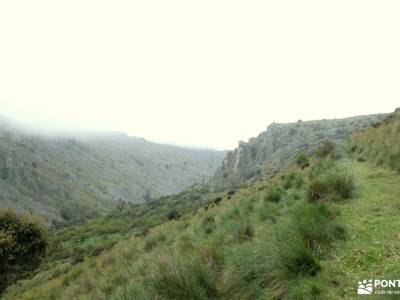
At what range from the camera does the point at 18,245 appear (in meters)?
23.7

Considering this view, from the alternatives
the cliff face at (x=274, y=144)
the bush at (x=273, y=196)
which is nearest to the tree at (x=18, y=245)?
the bush at (x=273, y=196)

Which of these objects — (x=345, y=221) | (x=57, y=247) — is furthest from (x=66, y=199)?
(x=345, y=221)

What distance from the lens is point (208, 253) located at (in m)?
7.25

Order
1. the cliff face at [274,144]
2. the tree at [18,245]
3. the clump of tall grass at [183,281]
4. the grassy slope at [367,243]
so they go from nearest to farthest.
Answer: the grassy slope at [367,243] → the clump of tall grass at [183,281] → the tree at [18,245] → the cliff face at [274,144]

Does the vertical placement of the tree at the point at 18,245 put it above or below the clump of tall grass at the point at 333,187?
below

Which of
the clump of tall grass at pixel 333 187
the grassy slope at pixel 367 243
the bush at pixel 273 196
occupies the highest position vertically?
the clump of tall grass at pixel 333 187

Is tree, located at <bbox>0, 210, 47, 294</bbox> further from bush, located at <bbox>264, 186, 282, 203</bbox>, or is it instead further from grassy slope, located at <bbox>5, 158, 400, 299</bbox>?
bush, located at <bbox>264, 186, 282, 203</bbox>

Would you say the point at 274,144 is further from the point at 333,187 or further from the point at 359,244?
the point at 359,244

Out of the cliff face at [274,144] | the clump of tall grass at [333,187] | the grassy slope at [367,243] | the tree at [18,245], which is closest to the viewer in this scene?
the grassy slope at [367,243]

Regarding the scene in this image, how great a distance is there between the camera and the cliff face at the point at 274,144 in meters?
79.6

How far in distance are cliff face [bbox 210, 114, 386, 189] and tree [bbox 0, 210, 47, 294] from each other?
2179 inches

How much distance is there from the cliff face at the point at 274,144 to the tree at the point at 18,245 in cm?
5535

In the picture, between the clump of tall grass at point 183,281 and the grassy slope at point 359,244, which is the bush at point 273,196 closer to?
the grassy slope at point 359,244

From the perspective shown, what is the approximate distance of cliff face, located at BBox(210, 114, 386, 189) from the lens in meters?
79.6
